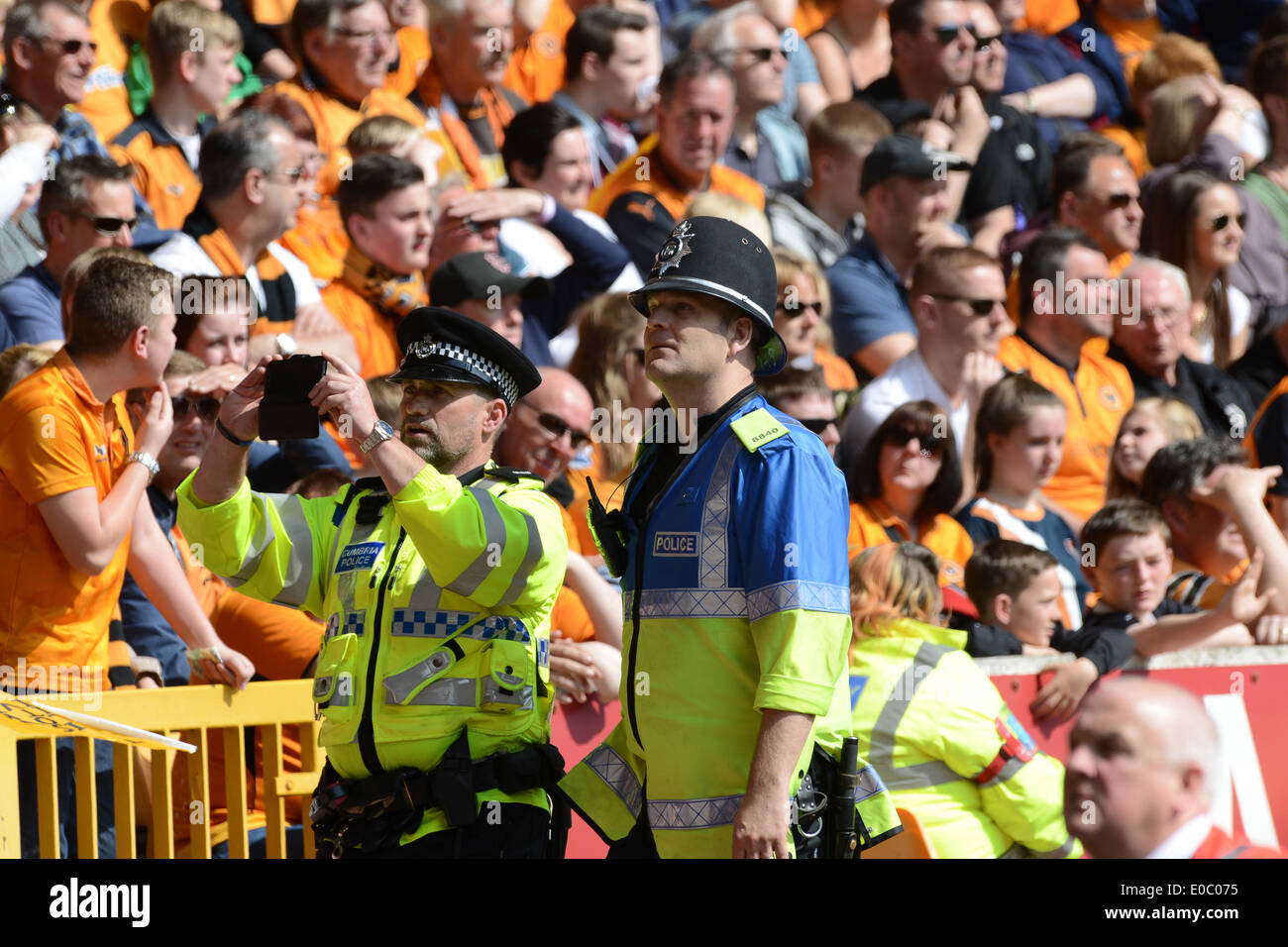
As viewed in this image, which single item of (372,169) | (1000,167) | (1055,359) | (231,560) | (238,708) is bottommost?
(238,708)

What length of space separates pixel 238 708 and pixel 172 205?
11.3 feet

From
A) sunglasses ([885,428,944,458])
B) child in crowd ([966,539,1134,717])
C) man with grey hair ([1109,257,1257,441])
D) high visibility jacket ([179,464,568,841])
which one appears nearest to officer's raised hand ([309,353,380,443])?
high visibility jacket ([179,464,568,841])

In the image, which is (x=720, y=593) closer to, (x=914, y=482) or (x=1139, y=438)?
(x=914, y=482)

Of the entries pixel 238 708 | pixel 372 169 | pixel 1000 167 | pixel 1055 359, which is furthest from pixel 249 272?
pixel 1000 167

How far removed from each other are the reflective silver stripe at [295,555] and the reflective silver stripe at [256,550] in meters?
0.07

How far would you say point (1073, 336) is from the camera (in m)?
8.76

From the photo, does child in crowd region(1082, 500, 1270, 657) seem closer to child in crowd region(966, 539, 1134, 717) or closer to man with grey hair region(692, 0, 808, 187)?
child in crowd region(966, 539, 1134, 717)

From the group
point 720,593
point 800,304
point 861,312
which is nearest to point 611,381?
point 800,304

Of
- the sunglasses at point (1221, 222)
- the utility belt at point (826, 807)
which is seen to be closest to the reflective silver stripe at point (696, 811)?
the utility belt at point (826, 807)

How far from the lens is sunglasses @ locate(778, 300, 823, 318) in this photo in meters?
7.51

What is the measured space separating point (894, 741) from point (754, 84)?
217 inches

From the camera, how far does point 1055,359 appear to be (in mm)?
8703

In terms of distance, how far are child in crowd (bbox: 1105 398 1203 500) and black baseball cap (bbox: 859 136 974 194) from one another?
5.13 ft

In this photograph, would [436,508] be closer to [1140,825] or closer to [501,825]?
[501,825]
